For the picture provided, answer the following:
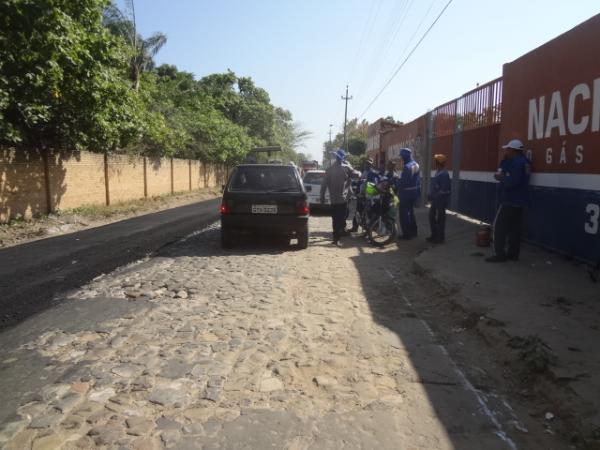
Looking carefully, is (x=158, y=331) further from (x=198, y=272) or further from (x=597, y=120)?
(x=597, y=120)

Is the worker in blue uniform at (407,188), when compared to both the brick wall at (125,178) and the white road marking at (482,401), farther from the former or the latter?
the brick wall at (125,178)

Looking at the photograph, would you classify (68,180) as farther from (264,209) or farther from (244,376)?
(244,376)

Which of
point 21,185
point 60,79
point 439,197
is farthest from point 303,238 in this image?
point 21,185

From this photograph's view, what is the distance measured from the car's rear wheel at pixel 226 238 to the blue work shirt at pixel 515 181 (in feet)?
15.9

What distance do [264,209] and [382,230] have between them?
8.83ft

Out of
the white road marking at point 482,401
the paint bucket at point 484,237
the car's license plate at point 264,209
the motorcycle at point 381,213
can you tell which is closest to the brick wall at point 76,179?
the car's license plate at point 264,209

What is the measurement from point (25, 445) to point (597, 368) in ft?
13.0

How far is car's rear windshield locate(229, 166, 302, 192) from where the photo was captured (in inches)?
369

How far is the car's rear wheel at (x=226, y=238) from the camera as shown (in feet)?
30.5

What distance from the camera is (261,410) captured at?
10.6 ft

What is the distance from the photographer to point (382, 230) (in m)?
10.3

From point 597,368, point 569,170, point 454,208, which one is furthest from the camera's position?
point 454,208

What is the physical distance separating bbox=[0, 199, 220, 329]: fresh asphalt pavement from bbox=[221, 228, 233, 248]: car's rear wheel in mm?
1347

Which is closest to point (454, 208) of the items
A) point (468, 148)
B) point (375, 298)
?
point (468, 148)
